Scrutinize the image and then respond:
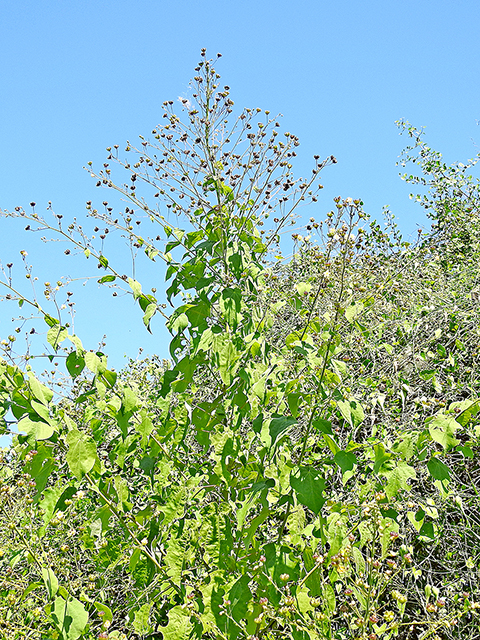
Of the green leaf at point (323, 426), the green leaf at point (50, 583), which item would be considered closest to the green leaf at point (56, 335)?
the green leaf at point (50, 583)

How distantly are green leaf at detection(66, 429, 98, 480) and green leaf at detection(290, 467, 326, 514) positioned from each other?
20.6 inches

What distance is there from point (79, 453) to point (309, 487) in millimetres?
589

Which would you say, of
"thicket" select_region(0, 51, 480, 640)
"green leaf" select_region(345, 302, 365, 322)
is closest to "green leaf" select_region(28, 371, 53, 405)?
"thicket" select_region(0, 51, 480, 640)

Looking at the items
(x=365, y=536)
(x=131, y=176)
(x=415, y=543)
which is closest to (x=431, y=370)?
(x=415, y=543)

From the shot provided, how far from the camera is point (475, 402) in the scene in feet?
4.97

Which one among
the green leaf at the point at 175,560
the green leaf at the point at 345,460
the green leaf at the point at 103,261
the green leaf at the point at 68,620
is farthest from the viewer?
the green leaf at the point at 103,261

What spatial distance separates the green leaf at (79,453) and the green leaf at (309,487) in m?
0.52

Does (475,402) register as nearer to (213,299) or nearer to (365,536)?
(365,536)

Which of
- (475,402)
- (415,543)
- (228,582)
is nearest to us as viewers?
(475,402)

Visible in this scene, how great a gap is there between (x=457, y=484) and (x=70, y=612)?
2461 millimetres

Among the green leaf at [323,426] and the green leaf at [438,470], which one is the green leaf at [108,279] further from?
the green leaf at [438,470]

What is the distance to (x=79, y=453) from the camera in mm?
1398

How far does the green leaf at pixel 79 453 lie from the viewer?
1.38 metres

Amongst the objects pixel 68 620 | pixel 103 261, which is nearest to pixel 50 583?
pixel 68 620
